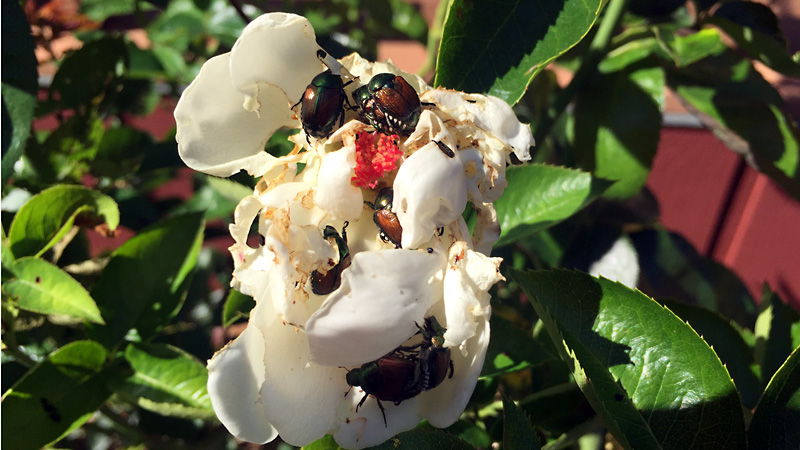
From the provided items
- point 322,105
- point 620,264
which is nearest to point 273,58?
point 322,105

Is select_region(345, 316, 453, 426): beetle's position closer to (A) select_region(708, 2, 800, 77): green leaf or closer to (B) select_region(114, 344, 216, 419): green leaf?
(B) select_region(114, 344, 216, 419): green leaf

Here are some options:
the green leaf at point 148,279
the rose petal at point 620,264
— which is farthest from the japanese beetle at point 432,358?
the rose petal at point 620,264

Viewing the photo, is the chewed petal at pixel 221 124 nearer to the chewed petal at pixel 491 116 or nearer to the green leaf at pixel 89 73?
the chewed petal at pixel 491 116

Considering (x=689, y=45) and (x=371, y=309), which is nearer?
(x=371, y=309)

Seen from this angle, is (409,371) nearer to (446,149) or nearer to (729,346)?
(446,149)

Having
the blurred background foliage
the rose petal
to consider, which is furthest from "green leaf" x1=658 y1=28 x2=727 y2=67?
the rose petal

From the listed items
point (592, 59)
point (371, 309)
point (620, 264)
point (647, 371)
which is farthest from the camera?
point (620, 264)
